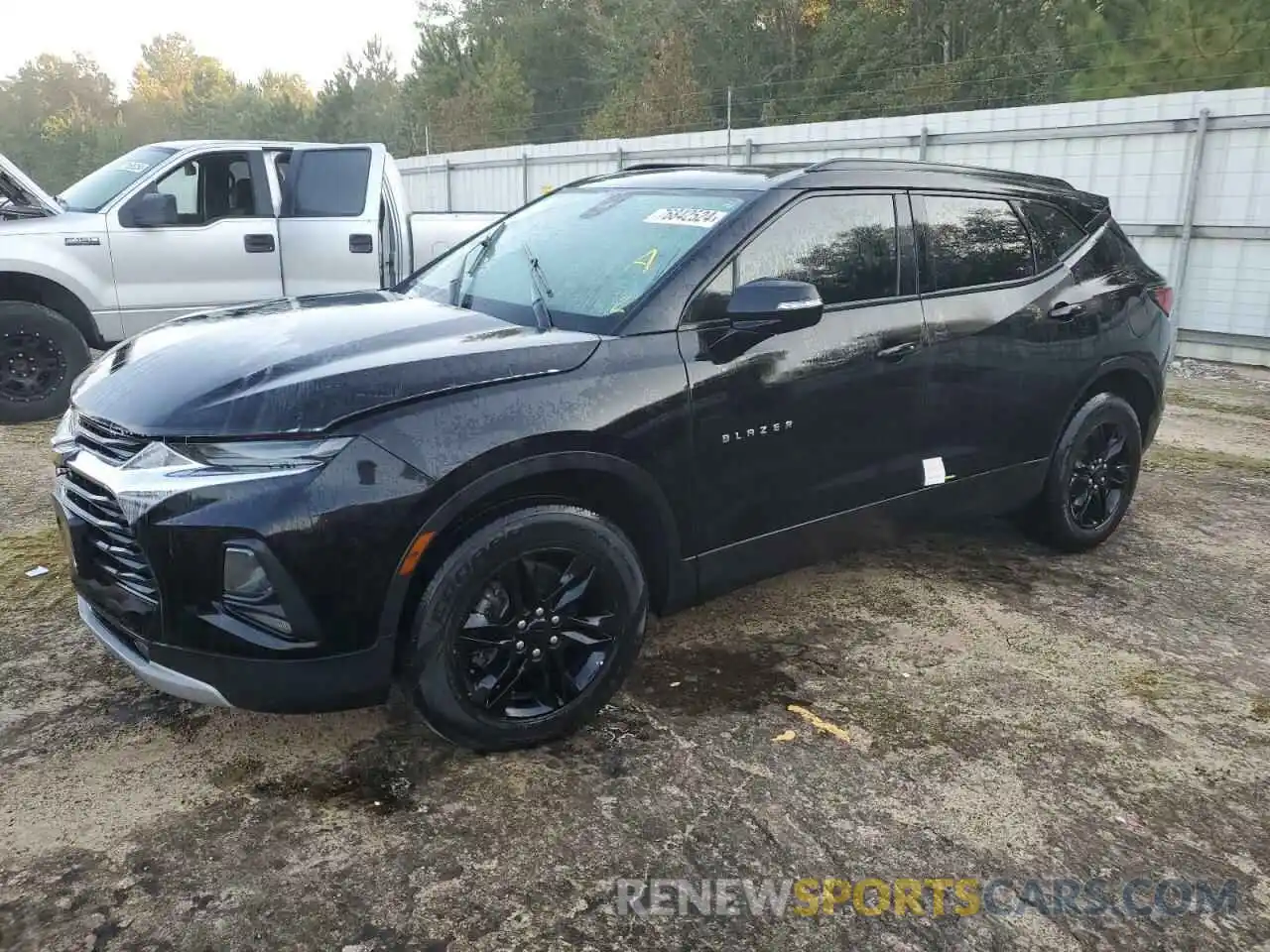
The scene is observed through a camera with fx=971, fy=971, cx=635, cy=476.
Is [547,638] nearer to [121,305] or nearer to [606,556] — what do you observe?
[606,556]

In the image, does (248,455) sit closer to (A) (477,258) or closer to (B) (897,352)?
(A) (477,258)

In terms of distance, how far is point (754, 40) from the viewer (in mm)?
33875

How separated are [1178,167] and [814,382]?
27.8 ft

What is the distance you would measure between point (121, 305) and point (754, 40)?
3154cm

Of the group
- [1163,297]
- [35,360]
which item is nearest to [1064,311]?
[1163,297]

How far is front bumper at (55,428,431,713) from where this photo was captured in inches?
96.0

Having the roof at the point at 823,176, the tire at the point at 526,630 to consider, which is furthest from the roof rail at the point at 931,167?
the tire at the point at 526,630

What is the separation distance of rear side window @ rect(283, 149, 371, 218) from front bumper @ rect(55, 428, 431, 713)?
510cm

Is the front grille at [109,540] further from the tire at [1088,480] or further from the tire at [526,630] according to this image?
the tire at [1088,480]

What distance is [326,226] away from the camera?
285 inches

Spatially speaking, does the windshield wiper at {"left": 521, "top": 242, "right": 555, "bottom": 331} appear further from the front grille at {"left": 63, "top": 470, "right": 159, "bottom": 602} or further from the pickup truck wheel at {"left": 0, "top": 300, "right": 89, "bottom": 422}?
the pickup truck wheel at {"left": 0, "top": 300, "right": 89, "bottom": 422}

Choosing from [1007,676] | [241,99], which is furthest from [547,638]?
[241,99]

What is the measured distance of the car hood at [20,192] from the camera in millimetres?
6363

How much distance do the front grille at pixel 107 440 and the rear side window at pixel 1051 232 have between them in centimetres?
356
